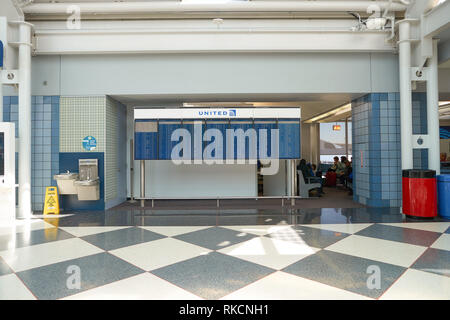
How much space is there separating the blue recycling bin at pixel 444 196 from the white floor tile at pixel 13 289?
5.87 meters

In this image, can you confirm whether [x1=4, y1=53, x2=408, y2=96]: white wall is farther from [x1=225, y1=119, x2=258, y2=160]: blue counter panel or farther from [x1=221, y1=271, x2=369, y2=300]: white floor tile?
[x1=221, y1=271, x2=369, y2=300]: white floor tile

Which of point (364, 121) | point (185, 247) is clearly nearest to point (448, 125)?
point (364, 121)

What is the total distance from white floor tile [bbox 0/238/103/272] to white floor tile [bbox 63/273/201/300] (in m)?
1.02

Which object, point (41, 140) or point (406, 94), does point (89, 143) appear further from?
point (406, 94)

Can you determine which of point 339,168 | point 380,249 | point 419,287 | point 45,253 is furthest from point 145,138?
point 339,168

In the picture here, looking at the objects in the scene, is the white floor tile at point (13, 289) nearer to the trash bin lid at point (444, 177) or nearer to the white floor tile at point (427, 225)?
the white floor tile at point (427, 225)

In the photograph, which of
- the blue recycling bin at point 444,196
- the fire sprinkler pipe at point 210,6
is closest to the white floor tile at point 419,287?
the blue recycling bin at point 444,196

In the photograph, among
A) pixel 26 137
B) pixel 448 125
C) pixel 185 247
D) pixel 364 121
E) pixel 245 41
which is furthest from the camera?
pixel 448 125

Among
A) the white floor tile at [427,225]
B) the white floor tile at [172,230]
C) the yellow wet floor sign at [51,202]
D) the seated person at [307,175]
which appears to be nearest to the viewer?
the white floor tile at [172,230]

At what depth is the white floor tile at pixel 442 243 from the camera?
3.29 metres

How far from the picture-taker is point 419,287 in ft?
7.47
